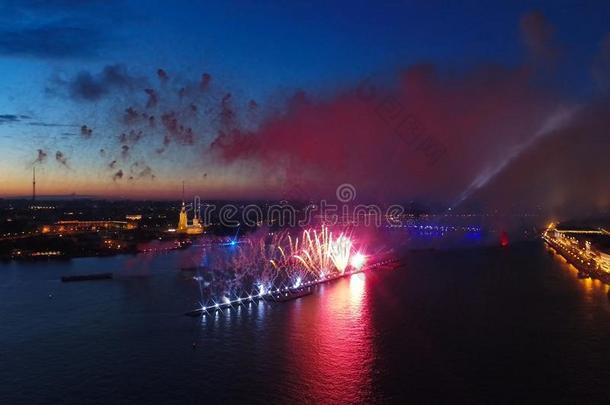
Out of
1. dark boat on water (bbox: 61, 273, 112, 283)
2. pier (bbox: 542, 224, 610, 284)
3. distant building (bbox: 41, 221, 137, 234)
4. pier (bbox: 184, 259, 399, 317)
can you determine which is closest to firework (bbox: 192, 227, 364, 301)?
pier (bbox: 184, 259, 399, 317)

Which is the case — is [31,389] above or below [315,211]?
below

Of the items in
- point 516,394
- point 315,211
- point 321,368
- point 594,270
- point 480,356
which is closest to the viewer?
point 516,394

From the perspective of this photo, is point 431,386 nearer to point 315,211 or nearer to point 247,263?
point 247,263

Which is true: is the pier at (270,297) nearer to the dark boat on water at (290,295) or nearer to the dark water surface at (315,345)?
the dark boat on water at (290,295)

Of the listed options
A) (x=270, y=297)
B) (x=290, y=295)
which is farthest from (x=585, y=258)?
(x=270, y=297)

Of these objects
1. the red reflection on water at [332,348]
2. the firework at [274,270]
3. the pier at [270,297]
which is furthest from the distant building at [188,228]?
the red reflection on water at [332,348]

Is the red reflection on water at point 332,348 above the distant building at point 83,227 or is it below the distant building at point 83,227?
below

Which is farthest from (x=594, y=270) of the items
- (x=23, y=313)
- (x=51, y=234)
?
(x=51, y=234)

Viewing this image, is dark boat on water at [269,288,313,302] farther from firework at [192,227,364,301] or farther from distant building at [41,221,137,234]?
distant building at [41,221,137,234]

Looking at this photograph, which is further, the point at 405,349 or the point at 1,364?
the point at 405,349
